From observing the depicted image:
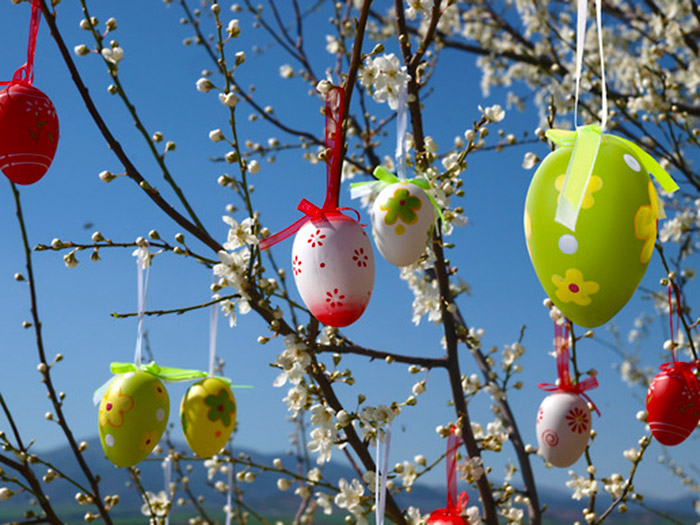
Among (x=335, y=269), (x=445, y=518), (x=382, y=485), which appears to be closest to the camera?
(x=335, y=269)

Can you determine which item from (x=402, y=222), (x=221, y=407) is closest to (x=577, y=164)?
(x=402, y=222)

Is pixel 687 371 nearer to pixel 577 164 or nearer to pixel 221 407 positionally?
pixel 577 164

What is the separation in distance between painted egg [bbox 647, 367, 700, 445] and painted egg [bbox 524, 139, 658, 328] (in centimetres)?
57

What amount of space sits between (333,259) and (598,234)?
0.48m

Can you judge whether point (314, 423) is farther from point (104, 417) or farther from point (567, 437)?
point (567, 437)

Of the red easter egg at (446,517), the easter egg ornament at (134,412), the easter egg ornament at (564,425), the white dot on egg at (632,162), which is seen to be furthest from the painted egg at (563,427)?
the easter egg ornament at (134,412)

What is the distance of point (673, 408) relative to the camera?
5.45 ft

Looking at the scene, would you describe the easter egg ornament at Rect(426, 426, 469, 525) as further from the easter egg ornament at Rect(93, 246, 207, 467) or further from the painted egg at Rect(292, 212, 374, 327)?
the easter egg ornament at Rect(93, 246, 207, 467)

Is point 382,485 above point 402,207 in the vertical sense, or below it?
below

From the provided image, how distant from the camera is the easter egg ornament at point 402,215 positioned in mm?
1505

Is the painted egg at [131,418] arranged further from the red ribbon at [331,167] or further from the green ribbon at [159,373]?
the red ribbon at [331,167]

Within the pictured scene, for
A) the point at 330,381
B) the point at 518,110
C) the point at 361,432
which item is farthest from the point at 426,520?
the point at 518,110

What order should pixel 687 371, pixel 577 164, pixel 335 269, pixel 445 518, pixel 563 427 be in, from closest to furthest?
1. pixel 577 164
2. pixel 335 269
3. pixel 445 518
4. pixel 687 371
5. pixel 563 427

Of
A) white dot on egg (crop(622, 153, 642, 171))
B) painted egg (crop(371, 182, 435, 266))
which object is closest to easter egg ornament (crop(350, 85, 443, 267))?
painted egg (crop(371, 182, 435, 266))
